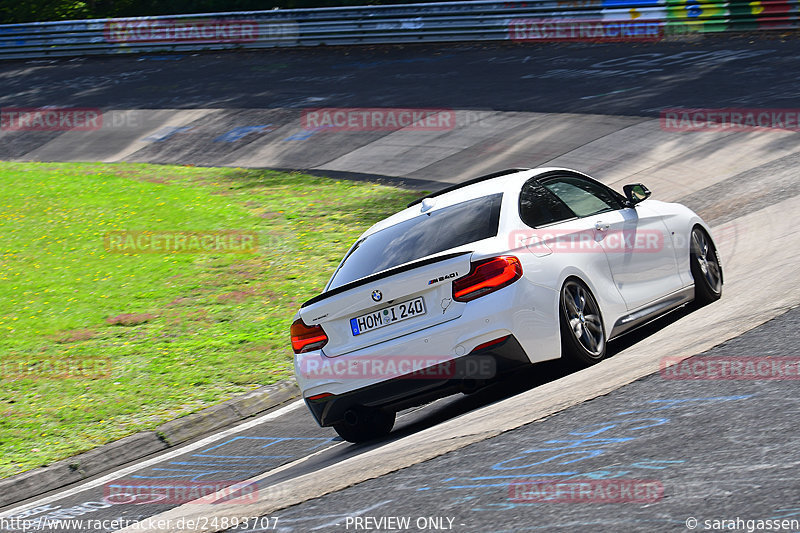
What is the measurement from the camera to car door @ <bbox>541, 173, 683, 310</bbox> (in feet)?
25.5

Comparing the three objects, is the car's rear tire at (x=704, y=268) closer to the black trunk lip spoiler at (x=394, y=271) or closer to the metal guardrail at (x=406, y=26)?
the black trunk lip spoiler at (x=394, y=271)

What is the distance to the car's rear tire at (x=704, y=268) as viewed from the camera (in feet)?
28.5

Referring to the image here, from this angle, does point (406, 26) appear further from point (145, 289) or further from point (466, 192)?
point (466, 192)

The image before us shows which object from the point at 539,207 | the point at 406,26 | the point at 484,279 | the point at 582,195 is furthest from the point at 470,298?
the point at 406,26

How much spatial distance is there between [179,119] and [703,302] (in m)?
17.4

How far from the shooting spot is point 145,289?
514 inches

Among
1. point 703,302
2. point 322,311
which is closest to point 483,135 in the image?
point 703,302

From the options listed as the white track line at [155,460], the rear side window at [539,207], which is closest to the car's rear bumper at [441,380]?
the rear side window at [539,207]

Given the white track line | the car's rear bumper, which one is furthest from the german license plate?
the white track line

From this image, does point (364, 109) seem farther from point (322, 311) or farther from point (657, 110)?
point (322, 311)

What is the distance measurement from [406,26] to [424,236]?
21.9m

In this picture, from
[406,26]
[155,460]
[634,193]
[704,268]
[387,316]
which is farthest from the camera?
[406,26]

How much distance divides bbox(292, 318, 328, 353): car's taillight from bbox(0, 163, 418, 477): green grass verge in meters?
2.19

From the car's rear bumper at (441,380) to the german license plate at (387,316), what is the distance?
363mm
